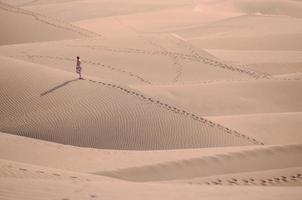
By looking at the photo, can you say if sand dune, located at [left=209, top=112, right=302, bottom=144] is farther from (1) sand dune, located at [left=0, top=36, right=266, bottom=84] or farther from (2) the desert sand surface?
(1) sand dune, located at [left=0, top=36, right=266, bottom=84]

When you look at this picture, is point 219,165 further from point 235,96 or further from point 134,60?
point 134,60

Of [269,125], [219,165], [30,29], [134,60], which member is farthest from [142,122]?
[30,29]

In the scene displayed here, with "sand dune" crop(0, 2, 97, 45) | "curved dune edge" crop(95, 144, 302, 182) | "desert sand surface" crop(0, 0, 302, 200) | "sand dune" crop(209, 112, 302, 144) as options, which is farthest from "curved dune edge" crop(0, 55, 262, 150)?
"sand dune" crop(0, 2, 97, 45)

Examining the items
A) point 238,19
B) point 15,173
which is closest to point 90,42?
point 15,173

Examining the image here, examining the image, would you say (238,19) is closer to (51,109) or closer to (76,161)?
(51,109)

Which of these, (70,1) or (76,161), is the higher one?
(70,1)

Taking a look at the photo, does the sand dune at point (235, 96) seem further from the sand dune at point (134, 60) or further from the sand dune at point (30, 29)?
the sand dune at point (30, 29)

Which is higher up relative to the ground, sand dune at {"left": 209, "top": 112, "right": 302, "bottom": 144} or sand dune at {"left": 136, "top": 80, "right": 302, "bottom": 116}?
sand dune at {"left": 136, "top": 80, "right": 302, "bottom": 116}
